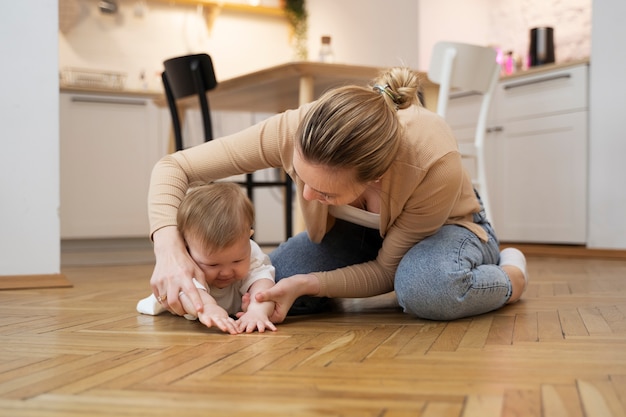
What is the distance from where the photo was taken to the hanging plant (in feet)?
17.1

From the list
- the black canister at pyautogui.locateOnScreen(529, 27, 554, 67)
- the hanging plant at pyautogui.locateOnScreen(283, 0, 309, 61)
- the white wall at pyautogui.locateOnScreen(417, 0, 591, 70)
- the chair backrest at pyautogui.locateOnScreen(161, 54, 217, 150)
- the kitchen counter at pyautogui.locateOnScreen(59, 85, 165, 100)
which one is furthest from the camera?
the hanging plant at pyautogui.locateOnScreen(283, 0, 309, 61)

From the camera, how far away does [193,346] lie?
1.16 meters

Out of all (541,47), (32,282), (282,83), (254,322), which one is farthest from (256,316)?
(541,47)

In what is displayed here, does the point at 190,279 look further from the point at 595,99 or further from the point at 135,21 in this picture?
the point at 135,21

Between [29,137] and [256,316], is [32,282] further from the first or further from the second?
[256,316]

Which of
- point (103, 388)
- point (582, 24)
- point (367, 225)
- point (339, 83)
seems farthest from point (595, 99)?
point (103, 388)

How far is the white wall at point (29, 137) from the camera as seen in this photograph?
2312 mm

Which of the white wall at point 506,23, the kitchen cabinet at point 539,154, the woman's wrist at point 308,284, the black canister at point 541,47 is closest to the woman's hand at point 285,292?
the woman's wrist at point 308,284

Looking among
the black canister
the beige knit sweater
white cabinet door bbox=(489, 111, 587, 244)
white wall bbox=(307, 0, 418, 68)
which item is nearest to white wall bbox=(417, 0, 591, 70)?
white wall bbox=(307, 0, 418, 68)

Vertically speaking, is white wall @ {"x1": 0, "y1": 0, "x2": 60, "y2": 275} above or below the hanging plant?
below

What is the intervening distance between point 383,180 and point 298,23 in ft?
13.8

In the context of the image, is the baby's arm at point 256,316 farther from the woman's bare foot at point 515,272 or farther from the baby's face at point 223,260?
the woman's bare foot at point 515,272

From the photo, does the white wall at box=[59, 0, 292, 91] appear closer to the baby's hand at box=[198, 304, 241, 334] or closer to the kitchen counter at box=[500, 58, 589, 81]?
the kitchen counter at box=[500, 58, 589, 81]

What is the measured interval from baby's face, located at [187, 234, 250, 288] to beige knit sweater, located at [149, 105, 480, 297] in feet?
0.26
